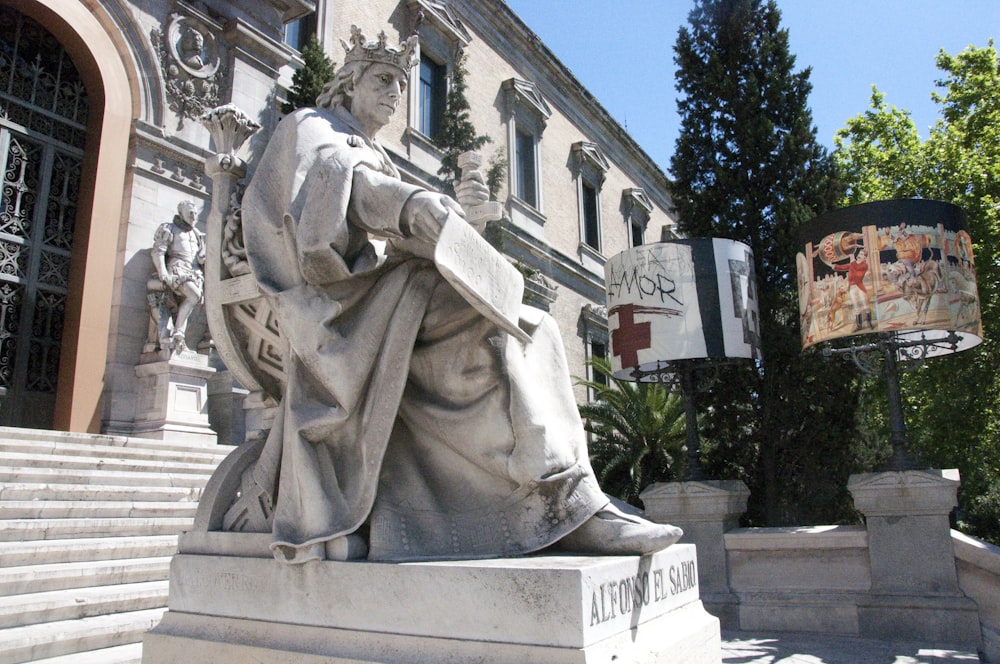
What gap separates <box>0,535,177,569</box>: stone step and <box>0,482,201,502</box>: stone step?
75cm

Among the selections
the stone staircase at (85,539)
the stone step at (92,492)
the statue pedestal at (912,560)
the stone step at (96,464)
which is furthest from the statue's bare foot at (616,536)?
the stone step at (96,464)

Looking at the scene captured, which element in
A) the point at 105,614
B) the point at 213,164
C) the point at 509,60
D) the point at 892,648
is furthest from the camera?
the point at 509,60

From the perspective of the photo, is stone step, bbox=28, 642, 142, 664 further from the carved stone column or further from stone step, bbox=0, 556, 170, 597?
the carved stone column

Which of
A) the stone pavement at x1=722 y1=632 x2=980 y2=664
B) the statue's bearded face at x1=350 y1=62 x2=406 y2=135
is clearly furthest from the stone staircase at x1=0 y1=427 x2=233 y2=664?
the stone pavement at x1=722 y1=632 x2=980 y2=664

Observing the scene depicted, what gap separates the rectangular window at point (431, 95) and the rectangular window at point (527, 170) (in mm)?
4168

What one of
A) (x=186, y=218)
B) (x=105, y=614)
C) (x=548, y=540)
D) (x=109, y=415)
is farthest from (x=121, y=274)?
(x=548, y=540)

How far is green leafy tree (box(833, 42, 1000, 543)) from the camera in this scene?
37.3ft

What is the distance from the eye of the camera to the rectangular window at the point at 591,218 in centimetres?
2636

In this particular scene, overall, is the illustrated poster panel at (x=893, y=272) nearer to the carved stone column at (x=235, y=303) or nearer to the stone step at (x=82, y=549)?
the carved stone column at (x=235, y=303)

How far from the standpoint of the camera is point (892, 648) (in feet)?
16.9

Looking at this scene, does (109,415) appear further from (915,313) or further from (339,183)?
(915,313)

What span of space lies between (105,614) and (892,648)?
507 centimetres

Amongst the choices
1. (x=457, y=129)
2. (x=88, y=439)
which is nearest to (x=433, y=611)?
(x=88, y=439)

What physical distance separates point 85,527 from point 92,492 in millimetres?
882
